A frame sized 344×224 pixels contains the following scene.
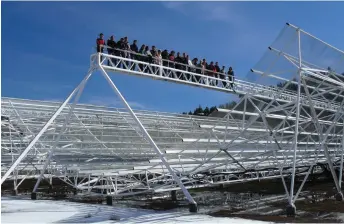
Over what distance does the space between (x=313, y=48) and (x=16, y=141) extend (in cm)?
1813

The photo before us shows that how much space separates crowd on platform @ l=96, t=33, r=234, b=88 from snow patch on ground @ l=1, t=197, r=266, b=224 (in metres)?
5.92

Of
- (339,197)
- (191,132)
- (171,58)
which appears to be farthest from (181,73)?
(339,197)

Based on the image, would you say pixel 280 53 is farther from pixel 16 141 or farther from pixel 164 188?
pixel 16 141

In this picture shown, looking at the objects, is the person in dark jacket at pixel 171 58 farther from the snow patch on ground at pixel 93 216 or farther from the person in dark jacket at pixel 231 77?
the snow patch on ground at pixel 93 216

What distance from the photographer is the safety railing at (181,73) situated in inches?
628

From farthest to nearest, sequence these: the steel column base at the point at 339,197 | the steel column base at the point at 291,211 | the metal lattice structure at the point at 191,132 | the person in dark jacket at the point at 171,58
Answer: the person in dark jacket at the point at 171,58
the steel column base at the point at 339,197
the metal lattice structure at the point at 191,132
the steel column base at the point at 291,211

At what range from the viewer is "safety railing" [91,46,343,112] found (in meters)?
16.0

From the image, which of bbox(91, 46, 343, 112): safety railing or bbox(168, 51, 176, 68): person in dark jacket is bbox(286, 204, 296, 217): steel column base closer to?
bbox(91, 46, 343, 112): safety railing

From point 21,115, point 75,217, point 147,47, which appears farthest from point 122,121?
point 75,217

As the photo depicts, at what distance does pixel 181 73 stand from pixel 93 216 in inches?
322

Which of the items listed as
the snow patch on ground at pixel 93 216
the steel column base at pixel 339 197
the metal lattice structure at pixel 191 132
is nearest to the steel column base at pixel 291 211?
the metal lattice structure at pixel 191 132

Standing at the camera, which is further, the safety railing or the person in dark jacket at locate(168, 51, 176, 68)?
the person in dark jacket at locate(168, 51, 176, 68)

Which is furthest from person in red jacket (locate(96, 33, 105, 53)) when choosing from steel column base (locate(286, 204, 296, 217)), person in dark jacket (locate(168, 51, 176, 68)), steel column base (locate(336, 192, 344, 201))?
steel column base (locate(336, 192, 344, 201))

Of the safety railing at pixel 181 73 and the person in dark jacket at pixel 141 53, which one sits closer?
the safety railing at pixel 181 73
